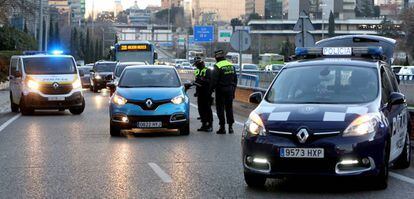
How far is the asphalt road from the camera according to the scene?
353 inches

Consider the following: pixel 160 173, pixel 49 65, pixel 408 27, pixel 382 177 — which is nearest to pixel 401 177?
pixel 382 177

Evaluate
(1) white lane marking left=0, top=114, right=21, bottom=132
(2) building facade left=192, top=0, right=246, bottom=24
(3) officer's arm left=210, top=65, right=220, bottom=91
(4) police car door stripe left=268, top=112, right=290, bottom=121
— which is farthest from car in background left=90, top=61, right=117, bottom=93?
(2) building facade left=192, top=0, right=246, bottom=24

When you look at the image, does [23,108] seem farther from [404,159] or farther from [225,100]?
[404,159]

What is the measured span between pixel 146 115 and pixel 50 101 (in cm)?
836

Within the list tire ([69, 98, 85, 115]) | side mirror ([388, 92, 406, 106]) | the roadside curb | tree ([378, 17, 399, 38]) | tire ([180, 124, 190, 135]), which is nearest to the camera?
side mirror ([388, 92, 406, 106])

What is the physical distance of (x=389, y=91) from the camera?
33.6 feet

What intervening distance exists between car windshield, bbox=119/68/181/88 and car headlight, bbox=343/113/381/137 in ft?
27.8

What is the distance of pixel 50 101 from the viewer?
76.3 feet

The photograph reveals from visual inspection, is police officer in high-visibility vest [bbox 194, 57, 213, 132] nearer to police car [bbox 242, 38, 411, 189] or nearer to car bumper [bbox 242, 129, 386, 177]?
police car [bbox 242, 38, 411, 189]

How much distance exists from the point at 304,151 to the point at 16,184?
147 inches

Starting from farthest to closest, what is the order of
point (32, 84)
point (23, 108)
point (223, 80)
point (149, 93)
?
1. point (23, 108)
2. point (32, 84)
3. point (223, 80)
4. point (149, 93)

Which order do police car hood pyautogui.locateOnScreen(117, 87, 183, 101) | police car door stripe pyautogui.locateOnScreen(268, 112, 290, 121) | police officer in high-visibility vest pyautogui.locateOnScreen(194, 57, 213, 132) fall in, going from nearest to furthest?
police car door stripe pyautogui.locateOnScreen(268, 112, 290, 121)
police car hood pyautogui.locateOnScreen(117, 87, 183, 101)
police officer in high-visibility vest pyautogui.locateOnScreen(194, 57, 213, 132)

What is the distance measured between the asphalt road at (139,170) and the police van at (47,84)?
597cm

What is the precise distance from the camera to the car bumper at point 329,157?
27.5 feet
